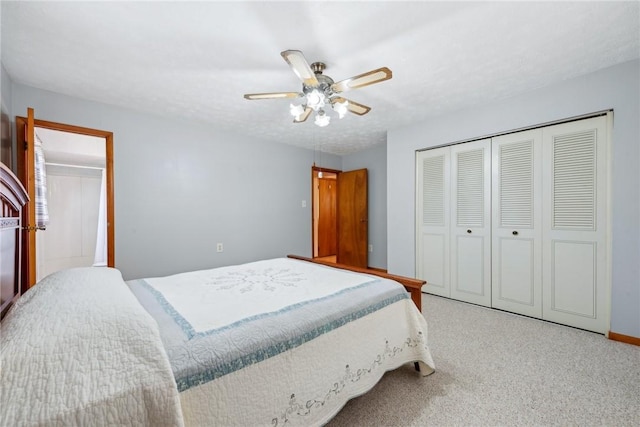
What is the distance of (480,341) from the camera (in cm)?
229

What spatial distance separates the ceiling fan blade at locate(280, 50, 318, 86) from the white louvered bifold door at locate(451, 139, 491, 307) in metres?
2.24

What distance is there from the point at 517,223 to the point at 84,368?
3500mm

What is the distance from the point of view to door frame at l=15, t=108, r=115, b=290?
1.71m

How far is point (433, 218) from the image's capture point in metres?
3.56

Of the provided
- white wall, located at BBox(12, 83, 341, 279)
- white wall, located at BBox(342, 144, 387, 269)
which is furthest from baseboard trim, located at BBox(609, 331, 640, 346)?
white wall, located at BBox(12, 83, 341, 279)

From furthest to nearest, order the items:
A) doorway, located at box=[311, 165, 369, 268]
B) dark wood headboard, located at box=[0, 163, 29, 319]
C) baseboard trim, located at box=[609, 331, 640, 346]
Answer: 1. doorway, located at box=[311, 165, 369, 268]
2. baseboard trim, located at box=[609, 331, 640, 346]
3. dark wood headboard, located at box=[0, 163, 29, 319]

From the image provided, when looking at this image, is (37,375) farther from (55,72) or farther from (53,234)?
(53,234)

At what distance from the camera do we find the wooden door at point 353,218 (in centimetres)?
516

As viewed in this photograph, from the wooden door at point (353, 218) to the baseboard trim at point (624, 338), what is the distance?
330 cm

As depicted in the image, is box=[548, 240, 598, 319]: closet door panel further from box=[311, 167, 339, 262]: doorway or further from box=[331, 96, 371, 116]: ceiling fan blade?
box=[311, 167, 339, 262]: doorway

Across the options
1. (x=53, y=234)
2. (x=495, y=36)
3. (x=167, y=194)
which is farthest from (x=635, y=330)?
(x=53, y=234)

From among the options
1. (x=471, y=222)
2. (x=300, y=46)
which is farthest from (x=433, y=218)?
(x=300, y=46)

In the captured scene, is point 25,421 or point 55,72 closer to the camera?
point 25,421

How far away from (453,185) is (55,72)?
13.7ft
